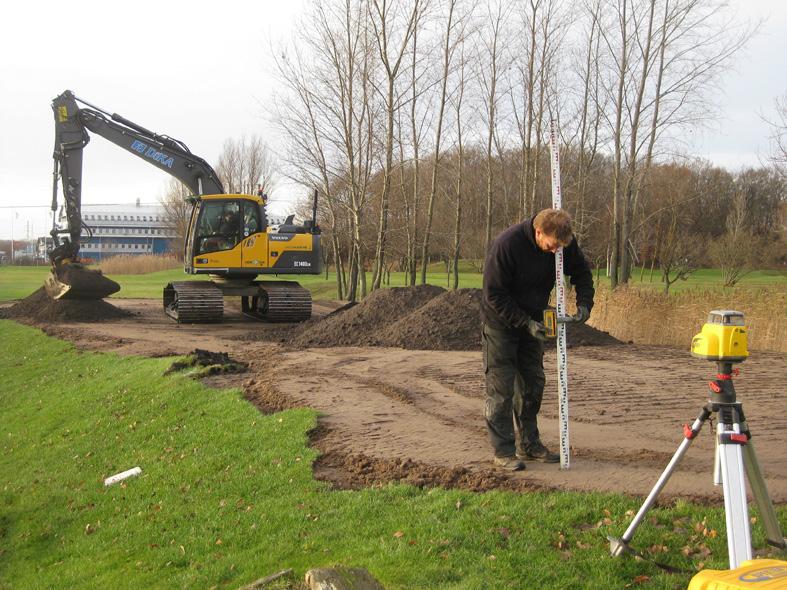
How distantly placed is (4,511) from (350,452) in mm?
4286

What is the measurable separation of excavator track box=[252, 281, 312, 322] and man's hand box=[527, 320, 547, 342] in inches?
591

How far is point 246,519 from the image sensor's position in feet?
21.6

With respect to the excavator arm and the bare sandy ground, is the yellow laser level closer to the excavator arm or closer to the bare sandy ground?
the bare sandy ground

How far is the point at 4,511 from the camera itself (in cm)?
898

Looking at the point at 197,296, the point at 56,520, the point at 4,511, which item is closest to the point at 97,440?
the point at 4,511

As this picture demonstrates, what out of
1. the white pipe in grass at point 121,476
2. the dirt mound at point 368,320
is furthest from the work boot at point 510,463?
the dirt mound at point 368,320

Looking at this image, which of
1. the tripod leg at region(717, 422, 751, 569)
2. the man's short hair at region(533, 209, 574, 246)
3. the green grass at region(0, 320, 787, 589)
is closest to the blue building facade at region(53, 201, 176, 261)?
the green grass at region(0, 320, 787, 589)

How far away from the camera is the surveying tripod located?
143 inches

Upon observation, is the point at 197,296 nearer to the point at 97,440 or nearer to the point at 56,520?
the point at 97,440

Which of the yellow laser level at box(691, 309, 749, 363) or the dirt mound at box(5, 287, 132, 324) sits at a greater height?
the yellow laser level at box(691, 309, 749, 363)

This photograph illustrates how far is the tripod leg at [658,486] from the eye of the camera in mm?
4281

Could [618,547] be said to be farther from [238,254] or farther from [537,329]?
[238,254]

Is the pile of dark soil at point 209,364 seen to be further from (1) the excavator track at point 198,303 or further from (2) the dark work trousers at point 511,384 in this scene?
(2) the dark work trousers at point 511,384

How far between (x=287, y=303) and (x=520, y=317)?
596 inches
